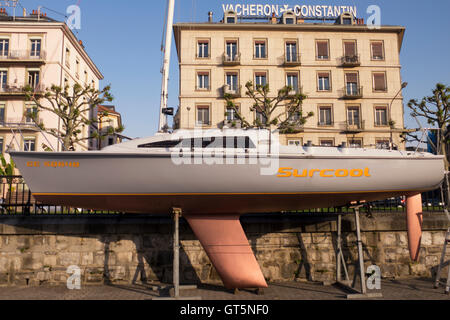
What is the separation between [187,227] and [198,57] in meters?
22.0

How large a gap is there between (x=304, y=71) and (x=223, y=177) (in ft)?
78.5

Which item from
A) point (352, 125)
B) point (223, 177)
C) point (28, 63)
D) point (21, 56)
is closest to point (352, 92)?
point (352, 125)

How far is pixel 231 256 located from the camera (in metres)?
6.02

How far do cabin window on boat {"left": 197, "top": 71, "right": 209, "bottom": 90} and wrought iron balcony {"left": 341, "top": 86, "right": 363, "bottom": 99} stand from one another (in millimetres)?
11066

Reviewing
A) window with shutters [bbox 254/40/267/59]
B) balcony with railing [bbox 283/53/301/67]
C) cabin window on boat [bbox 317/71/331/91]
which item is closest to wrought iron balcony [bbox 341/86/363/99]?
cabin window on boat [bbox 317/71/331/91]

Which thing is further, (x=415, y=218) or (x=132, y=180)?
(x=415, y=218)

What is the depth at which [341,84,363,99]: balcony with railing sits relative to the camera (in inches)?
1070

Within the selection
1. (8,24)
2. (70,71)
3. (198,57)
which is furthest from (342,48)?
(8,24)

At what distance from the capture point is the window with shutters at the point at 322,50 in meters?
28.0

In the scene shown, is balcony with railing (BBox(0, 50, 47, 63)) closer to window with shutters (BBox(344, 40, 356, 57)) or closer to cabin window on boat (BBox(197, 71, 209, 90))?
cabin window on boat (BBox(197, 71, 209, 90))

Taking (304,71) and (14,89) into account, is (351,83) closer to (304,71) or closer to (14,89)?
(304,71)
